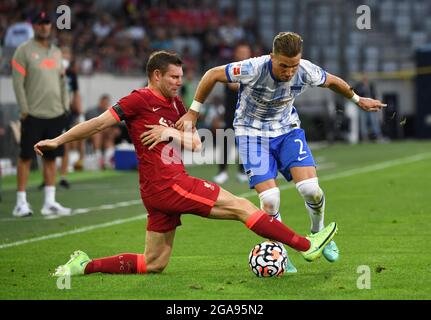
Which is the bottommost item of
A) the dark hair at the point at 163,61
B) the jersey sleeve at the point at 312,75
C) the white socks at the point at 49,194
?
the white socks at the point at 49,194

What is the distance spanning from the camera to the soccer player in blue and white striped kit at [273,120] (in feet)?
30.1

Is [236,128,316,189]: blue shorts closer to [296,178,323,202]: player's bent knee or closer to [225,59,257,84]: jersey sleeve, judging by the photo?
[296,178,323,202]: player's bent knee

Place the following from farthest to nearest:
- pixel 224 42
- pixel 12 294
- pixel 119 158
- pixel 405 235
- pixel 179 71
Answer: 1. pixel 224 42
2. pixel 119 158
3. pixel 405 235
4. pixel 179 71
5. pixel 12 294

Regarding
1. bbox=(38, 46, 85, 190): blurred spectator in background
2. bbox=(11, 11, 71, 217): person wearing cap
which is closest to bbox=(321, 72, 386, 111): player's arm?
bbox=(11, 11, 71, 217): person wearing cap

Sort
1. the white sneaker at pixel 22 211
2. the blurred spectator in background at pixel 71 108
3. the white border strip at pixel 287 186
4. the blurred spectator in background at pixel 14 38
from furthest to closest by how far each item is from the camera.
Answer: the blurred spectator in background at pixel 14 38 < the blurred spectator in background at pixel 71 108 < the white sneaker at pixel 22 211 < the white border strip at pixel 287 186

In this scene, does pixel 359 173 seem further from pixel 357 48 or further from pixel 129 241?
pixel 357 48

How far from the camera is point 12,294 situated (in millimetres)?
7949

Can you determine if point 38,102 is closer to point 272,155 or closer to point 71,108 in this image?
point 272,155

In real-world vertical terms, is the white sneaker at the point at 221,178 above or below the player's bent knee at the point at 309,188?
below

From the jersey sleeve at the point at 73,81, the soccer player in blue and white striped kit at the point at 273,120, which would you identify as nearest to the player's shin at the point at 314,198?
the soccer player in blue and white striped kit at the point at 273,120

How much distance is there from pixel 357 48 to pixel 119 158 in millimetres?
19655

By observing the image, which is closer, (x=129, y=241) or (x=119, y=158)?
(x=129, y=241)

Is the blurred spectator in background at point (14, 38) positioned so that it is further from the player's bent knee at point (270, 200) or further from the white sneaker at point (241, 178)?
the player's bent knee at point (270, 200)
